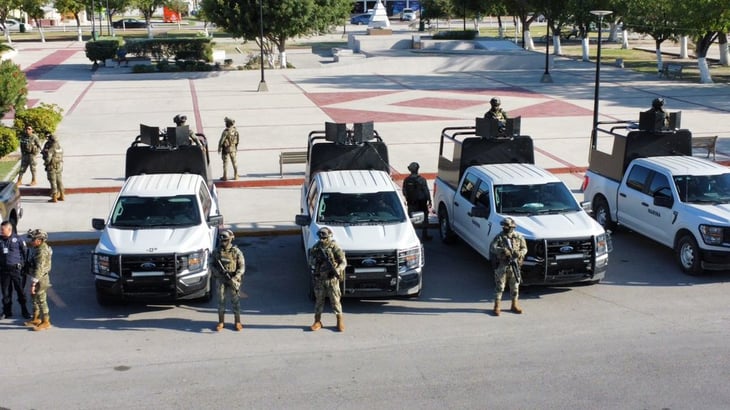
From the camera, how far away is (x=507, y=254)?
12250 mm

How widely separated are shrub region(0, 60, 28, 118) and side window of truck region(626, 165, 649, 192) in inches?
658

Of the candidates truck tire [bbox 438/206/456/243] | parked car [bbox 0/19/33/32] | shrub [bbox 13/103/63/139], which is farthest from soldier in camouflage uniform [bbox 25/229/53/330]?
parked car [bbox 0/19/33/32]

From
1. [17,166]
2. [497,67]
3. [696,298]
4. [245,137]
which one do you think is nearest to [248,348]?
[696,298]

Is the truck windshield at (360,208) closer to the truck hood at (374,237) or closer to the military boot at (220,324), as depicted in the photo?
the truck hood at (374,237)

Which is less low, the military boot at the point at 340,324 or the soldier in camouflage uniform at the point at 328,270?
the soldier in camouflage uniform at the point at 328,270

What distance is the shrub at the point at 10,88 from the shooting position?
80.5ft

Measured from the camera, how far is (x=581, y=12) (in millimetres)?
49531

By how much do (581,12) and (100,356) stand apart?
43071mm

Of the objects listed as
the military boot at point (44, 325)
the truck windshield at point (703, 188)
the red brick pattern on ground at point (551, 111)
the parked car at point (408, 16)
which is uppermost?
the parked car at point (408, 16)

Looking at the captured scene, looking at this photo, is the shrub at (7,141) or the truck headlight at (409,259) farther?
the shrub at (7,141)

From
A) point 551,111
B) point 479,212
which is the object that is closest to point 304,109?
point 551,111

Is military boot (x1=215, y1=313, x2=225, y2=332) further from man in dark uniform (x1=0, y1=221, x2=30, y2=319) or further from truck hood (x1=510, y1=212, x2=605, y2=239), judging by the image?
truck hood (x1=510, y1=212, x2=605, y2=239)

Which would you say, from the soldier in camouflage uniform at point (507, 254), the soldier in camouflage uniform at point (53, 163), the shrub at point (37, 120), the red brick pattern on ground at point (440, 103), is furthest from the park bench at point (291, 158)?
the red brick pattern on ground at point (440, 103)

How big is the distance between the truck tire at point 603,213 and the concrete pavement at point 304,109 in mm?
4288
